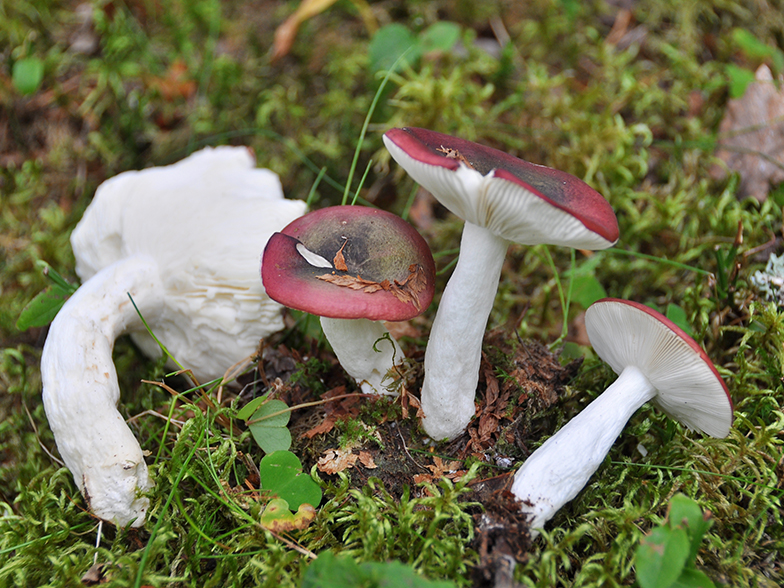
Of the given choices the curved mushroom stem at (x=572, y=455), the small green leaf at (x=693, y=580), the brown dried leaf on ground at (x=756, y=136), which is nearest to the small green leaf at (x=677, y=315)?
the curved mushroom stem at (x=572, y=455)

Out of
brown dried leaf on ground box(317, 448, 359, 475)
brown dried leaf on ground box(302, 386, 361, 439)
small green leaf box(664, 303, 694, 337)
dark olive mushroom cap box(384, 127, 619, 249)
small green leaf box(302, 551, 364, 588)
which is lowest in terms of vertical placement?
brown dried leaf on ground box(317, 448, 359, 475)

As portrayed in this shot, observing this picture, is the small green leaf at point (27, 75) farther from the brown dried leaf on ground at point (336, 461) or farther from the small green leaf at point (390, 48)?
the brown dried leaf on ground at point (336, 461)

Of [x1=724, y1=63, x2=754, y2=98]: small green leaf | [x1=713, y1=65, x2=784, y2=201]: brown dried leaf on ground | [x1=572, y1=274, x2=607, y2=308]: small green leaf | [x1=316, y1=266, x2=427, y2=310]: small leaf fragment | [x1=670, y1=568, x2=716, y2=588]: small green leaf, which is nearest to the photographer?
[x1=670, y1=568, x2=716, y2=588]: small green leaf

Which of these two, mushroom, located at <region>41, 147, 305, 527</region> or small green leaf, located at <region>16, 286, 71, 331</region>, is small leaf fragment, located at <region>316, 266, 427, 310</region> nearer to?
mushroom, located at <region>41, 147, 305, 527</region>

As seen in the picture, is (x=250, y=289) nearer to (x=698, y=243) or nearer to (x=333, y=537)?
(x=333, y=537)

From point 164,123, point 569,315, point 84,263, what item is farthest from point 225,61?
point 569,315

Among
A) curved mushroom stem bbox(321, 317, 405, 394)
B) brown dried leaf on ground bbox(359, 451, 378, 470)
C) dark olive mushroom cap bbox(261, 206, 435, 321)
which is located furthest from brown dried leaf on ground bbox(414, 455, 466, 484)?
dark olive mushroom cap bbox(261, 206, 435, 321)

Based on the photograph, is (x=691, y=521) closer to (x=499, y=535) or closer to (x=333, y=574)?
(x=499, y=535)
